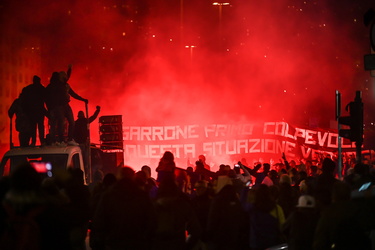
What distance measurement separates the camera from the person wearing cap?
8.98 m

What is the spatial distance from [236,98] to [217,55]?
5.45 metres

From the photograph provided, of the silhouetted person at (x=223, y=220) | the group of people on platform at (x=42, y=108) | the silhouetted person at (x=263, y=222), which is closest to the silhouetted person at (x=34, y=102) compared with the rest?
the group of people on platform at (x=42, y=108)

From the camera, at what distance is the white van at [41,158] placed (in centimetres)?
1465

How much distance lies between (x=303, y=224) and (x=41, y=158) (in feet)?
23.3

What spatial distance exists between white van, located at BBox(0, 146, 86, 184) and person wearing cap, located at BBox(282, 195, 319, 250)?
21.2 feet

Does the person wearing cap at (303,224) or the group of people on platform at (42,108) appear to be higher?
the group of people on platform at (42,108)

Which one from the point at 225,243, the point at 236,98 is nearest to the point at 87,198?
the point at 225,243

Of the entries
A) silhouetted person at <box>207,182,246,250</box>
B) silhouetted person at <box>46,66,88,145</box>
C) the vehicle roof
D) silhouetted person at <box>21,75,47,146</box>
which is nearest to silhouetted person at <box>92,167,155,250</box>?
silhouetted person at <box>207,182,246,250</box>

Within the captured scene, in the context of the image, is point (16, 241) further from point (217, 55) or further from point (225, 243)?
point (217, 55)

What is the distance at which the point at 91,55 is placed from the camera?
52281 mm

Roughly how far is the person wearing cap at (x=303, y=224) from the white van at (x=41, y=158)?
6.48m

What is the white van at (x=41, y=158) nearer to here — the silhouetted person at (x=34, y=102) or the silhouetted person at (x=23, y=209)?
the silhouetted person at (x=34, y=102)

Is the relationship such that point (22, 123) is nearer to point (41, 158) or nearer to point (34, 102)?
point (34, 102)

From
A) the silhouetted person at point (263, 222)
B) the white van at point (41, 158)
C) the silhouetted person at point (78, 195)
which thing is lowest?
the silhouetted person at point (263, 222)
